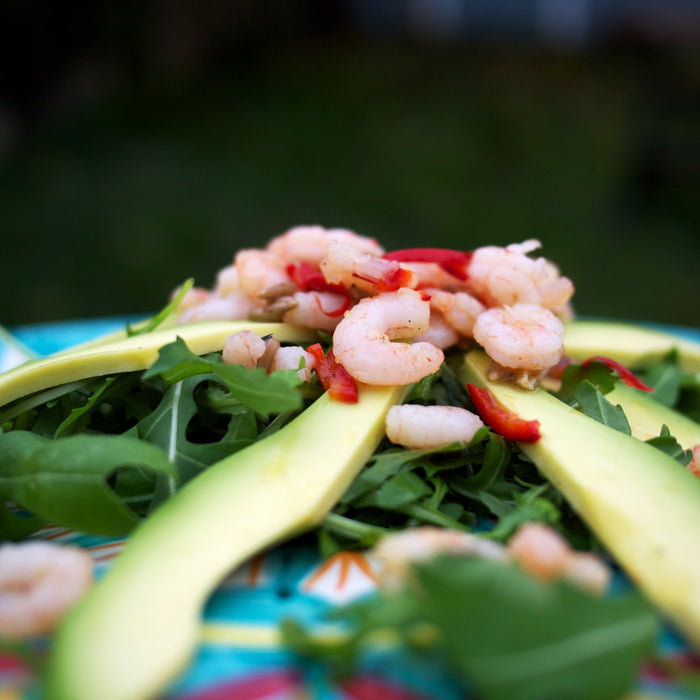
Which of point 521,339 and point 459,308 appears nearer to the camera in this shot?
point 521,339

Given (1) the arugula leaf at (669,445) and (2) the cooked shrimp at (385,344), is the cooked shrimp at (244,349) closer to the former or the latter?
(2) the cooked shrimp at (385,344)

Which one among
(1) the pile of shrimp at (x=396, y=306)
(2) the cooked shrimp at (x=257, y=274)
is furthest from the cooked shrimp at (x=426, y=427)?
(2) the cooked shrimp at (x=257, y=274)

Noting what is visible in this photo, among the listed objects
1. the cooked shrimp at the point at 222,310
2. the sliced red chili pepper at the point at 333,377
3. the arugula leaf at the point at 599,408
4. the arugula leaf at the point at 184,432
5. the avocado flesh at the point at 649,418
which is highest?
the cooked shrimp at the point at 222,310

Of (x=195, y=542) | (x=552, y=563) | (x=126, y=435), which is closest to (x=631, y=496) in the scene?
(x=552, y=563)

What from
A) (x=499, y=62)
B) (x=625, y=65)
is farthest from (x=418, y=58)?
(x=625, y=65)

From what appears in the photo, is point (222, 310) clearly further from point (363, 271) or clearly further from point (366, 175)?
point (366, 175)

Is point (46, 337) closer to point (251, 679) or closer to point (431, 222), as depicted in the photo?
point (251, 679)
